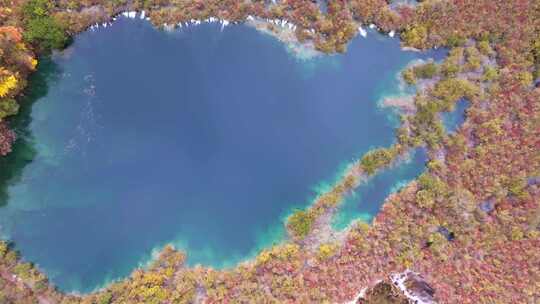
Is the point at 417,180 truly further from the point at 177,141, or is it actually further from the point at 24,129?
the point at 24,129

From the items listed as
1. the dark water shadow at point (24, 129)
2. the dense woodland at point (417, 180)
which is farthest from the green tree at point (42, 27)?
the dark water shadow at point (24, 129)

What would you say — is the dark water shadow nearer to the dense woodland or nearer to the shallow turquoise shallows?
the shallow turquoise shallows

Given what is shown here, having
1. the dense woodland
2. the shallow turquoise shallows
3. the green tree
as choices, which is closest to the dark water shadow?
the shallow turquoise shallows

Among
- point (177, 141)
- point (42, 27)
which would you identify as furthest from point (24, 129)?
point (177, 141)

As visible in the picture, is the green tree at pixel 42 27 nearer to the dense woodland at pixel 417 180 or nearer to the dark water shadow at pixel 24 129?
the dense woodland at pixel 417 180

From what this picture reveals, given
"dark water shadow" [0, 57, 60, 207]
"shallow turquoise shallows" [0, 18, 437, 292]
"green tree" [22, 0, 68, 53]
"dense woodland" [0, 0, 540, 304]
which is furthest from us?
"green tree" [22, 0, 68, 53]

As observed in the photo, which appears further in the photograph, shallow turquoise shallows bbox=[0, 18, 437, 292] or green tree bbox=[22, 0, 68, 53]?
green tree bbox=[22, 0, 68, 53]
